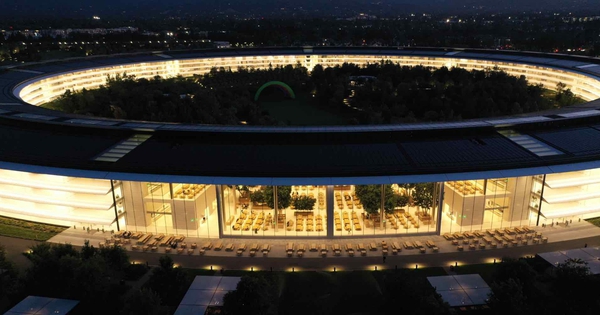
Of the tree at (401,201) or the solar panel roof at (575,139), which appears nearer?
the solar panel roof at (575,139)

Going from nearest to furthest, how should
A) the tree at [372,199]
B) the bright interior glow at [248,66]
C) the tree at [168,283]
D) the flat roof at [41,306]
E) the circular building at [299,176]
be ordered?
the flat roof at [41,306] < the tree at [168,283] < the circular building at [299,176] < the tree at [372,199] < the bright interior glow at [248,66]

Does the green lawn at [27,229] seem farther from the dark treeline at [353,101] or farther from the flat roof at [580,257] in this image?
the flat roof at [580,257]

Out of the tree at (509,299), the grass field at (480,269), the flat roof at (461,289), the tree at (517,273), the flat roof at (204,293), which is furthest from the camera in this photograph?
the grass field at (480,269)

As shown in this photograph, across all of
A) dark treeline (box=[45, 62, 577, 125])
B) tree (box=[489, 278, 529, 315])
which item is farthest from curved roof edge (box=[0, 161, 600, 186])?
dark treeline (box=[45, 62, 577, 125])

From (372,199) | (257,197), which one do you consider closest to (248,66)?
(257,197)

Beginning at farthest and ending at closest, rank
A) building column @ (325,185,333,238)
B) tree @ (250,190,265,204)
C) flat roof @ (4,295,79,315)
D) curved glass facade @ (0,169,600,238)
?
tree @ (250,190,265,204), curved glass facade @ (0,169,600,238), building column @ (325,185,333,238), flat roof @ (4,295,79,315)

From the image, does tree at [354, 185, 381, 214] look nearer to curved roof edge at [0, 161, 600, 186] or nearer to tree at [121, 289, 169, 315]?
curved roof edge at [0, 161, 600, 186]

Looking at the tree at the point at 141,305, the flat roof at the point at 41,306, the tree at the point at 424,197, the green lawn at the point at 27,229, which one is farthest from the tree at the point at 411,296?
the green lawn at the point at 27,229
